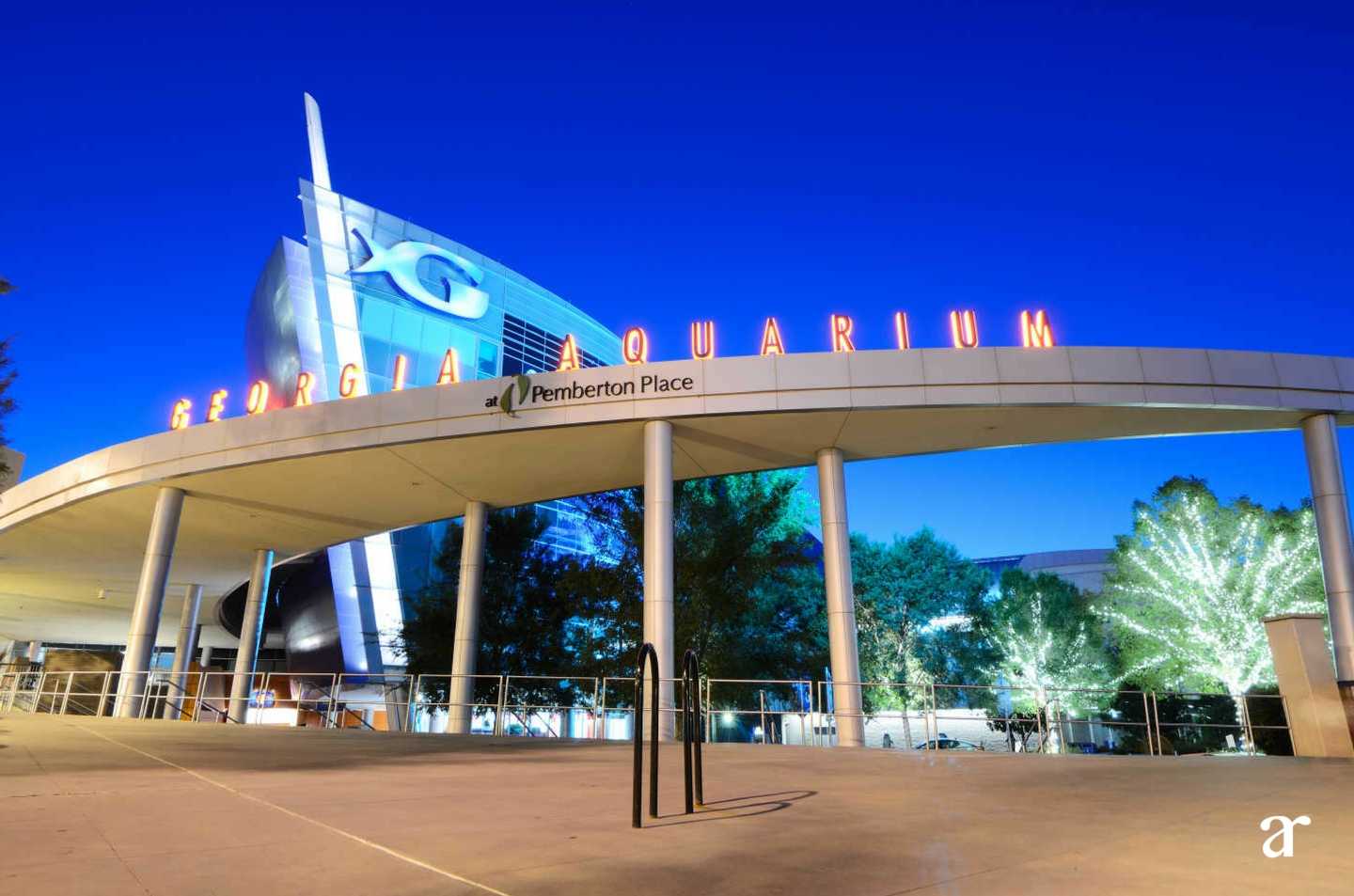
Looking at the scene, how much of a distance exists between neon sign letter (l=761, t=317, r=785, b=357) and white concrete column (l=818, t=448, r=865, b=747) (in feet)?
8.91

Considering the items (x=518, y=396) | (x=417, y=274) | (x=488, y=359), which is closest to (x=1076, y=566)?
(x=488, y=359)

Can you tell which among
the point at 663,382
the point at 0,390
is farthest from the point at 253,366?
the point at 663,382

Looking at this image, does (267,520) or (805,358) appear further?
(267,520)

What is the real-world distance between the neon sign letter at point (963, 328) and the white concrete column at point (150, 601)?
20.2 meters

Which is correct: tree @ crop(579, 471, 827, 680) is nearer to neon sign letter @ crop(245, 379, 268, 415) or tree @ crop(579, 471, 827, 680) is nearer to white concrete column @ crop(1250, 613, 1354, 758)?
neon sign letter @ crop(245, 379, 268, 415)

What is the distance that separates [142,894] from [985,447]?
18677 mm

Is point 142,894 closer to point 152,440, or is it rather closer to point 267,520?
point 152,440

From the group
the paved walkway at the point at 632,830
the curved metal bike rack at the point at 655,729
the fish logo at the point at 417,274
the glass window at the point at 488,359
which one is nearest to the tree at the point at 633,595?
the glass window at the point at 488,359

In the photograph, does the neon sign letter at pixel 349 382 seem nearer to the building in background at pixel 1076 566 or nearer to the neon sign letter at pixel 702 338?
the neon sign letter at pixel 702 338

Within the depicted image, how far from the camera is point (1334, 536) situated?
52.6 feet

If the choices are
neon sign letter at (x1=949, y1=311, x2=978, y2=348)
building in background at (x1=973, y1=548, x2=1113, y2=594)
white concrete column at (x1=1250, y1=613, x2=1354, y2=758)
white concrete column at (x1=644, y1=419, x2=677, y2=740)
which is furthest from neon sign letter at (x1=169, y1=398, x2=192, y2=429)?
building in background at (x1=973, y1=548, x2=1113, y2=594)

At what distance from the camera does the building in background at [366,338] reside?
34.7m

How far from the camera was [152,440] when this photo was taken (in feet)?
71.4

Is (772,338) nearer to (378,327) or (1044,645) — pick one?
(378,327)
